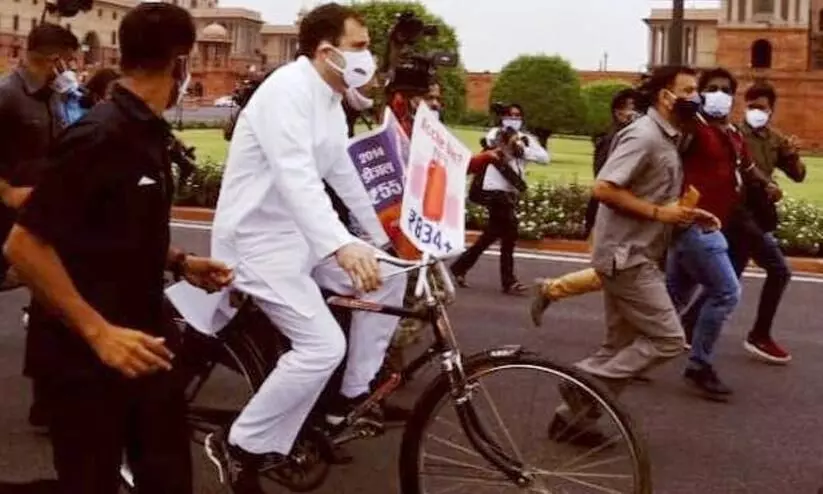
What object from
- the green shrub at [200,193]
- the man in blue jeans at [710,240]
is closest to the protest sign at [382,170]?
the man in blue jeans at [710,240]

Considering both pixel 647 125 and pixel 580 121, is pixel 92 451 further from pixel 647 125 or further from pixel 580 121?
pixel 580 121

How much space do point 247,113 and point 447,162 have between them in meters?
0.66

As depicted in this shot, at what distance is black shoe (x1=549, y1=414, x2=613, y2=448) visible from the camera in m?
4.54

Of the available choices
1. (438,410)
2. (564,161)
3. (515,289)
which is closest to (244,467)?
(438,410)

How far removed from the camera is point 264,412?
15.4 feet

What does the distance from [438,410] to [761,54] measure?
2841 inches

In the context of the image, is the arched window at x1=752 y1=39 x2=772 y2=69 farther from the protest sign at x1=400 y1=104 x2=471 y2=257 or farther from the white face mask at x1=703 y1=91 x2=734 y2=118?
the protest sign at x1=400 y1=104 x2=471 y2=257

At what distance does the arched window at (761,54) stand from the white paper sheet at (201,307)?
232 feet

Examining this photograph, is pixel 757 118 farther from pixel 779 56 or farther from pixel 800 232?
pixel 779 56

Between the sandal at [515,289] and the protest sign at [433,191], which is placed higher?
the protest sign at [433,191]

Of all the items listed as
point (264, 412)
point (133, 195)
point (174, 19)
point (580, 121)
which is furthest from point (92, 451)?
point (580, 121)

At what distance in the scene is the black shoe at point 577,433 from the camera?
4.54m

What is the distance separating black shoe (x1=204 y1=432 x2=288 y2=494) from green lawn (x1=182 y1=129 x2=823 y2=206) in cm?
1627

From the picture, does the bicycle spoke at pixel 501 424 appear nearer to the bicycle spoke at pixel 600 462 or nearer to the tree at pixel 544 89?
the bicycle spoke at pixel 600 462
